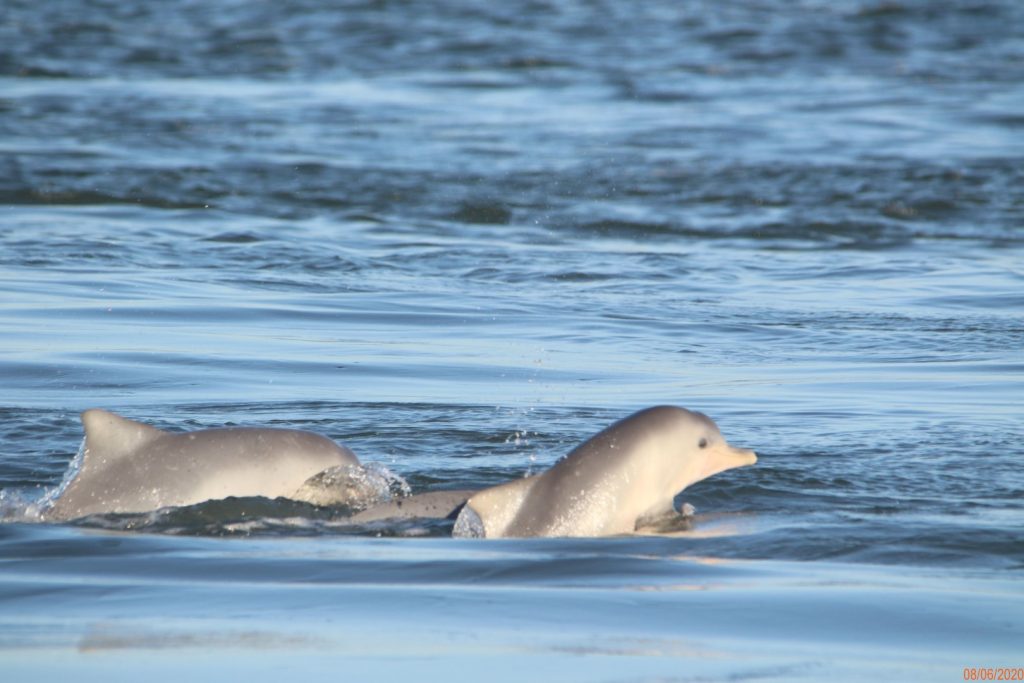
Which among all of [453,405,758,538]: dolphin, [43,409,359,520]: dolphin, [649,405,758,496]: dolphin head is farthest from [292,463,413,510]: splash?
[649,405,758,496]: dolphin head

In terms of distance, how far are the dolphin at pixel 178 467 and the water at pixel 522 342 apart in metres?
0.12

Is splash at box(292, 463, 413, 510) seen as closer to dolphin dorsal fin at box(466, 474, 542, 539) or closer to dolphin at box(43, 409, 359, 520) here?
dolphin at box(43, 409, 359, 520)

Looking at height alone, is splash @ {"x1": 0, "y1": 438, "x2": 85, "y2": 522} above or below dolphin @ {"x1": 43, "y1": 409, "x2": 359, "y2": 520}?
below

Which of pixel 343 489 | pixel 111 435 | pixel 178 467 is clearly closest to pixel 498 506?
pixel 343 489

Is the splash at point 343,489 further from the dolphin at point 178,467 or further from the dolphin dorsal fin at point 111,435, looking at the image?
the dolphin dorsal fin at point 111,435

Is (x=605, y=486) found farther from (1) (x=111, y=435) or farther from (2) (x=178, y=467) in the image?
(1) (x=111, y=435)

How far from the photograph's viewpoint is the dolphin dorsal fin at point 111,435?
693cm

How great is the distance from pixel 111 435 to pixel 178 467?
31cm

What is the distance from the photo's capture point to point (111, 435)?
22.9ft

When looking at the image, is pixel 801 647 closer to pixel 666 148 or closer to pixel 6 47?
pixel 666 148

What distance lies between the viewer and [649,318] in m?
13.4

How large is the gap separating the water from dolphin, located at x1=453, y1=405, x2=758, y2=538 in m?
0.17

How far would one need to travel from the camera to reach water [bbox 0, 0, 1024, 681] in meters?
5.38

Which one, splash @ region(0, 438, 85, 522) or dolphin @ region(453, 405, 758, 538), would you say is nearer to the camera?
dolphin @ region(453, 405, 758, 538)
